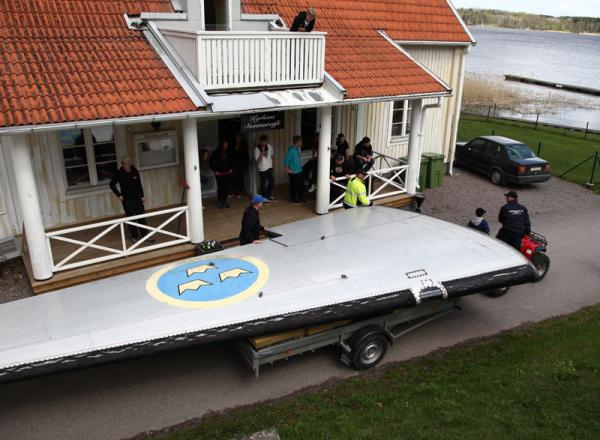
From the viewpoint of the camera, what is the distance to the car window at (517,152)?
18.4 m

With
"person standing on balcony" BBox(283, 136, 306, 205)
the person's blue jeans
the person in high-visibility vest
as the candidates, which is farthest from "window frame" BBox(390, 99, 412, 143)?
the person in high-visibility vest

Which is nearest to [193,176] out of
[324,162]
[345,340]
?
[324,162]

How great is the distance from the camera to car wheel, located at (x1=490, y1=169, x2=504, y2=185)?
18.5m

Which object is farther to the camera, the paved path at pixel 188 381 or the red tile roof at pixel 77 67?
the red tile roof at pixel 77 67

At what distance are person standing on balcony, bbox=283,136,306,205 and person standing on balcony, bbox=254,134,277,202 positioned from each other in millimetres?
458

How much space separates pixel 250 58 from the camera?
10.9 metres

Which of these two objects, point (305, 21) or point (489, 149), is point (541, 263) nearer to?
point (305, 21)

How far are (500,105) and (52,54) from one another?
139ft

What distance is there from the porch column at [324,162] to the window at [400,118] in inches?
225

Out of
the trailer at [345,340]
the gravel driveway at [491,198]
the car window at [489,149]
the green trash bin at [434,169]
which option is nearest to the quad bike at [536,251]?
the gravel driveway at [491,198]

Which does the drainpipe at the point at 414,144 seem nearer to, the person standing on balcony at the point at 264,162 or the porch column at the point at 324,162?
the porch column at the point at 324,162

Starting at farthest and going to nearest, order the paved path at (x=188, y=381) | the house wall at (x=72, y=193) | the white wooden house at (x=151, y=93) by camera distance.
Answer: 1. the house wall at (x=72, y=193)
2. the white wooden house at (x=151, y=93)
3. the paved path at (x=188, y=381)

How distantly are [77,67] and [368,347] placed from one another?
7.27 m

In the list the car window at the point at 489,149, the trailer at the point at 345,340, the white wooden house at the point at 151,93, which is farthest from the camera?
the car window at the point at 489,149
